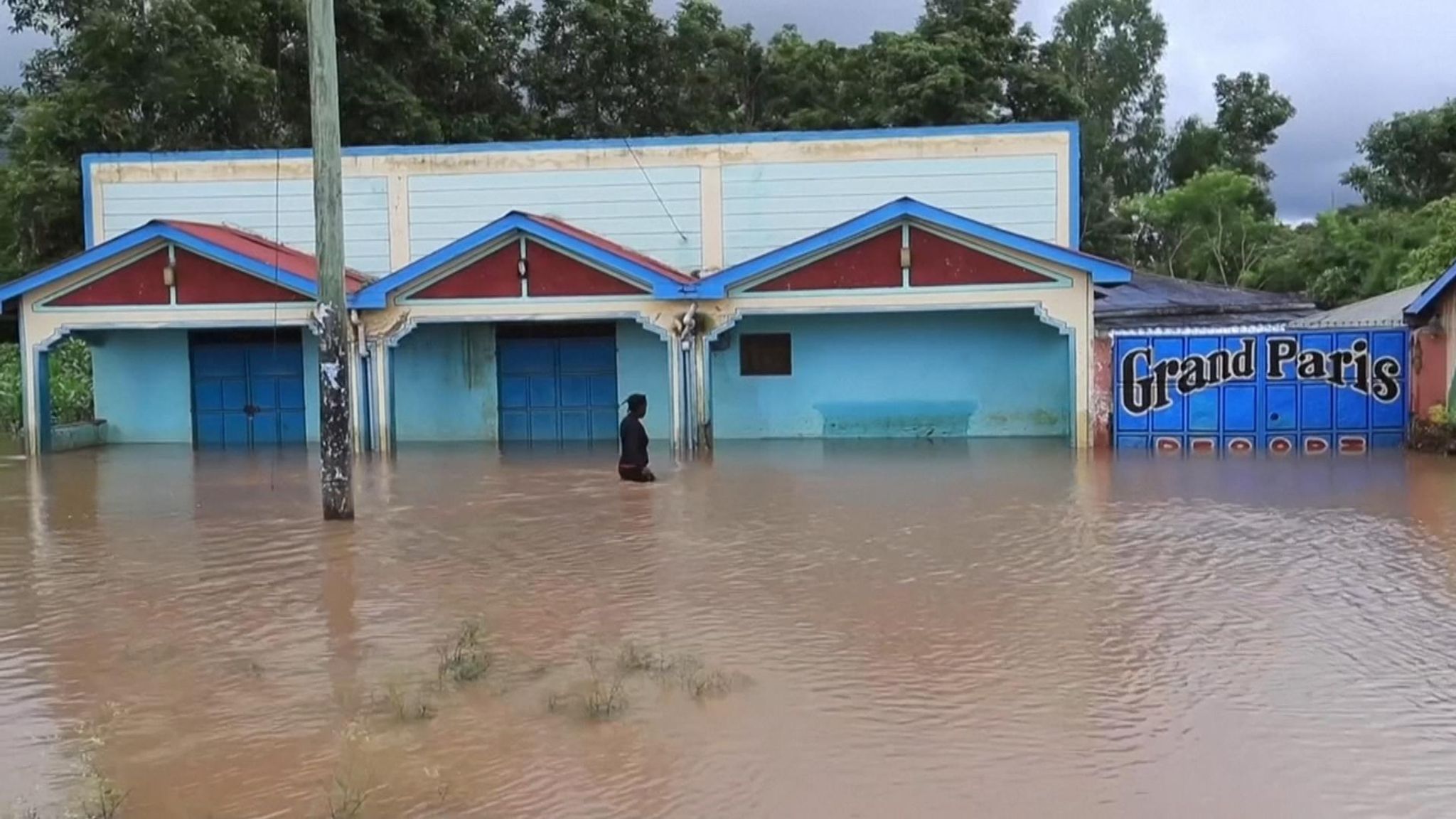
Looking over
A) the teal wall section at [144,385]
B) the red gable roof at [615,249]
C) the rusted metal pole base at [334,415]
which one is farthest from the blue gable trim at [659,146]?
the rusted metal pole base at [334,415]

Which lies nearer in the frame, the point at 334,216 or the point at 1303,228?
the point at 334,216

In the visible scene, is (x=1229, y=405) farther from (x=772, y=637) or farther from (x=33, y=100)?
(x=33, y=100)

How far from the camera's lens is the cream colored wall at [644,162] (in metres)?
20.3

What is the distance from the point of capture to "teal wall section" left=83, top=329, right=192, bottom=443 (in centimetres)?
2195

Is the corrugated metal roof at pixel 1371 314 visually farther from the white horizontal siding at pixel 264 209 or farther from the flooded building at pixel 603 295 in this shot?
the white horizontal siding at pixel 264 209

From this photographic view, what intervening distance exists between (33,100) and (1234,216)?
113 ft

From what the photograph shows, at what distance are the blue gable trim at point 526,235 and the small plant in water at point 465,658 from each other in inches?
442

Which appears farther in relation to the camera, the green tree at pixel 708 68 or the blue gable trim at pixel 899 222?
the green tree at pixel 708 68

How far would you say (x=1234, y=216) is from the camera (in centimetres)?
4116

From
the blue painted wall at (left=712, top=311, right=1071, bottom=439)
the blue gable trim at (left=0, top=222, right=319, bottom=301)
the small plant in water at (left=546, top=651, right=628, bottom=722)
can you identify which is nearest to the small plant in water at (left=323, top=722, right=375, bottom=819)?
the small plant in water at (left=546, top=651, right=628, bottom=722)

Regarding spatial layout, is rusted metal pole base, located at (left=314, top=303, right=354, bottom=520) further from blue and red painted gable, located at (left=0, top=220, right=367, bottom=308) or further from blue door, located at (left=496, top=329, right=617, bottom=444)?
blue door, located at (left=496, top=329, right=617, bottom=444)

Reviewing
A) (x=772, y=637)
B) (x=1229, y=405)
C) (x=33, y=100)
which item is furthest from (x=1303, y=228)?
(x=772, y=637)

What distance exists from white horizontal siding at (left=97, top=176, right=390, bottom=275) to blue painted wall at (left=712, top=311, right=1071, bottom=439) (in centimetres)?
623

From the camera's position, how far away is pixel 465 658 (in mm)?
6664
